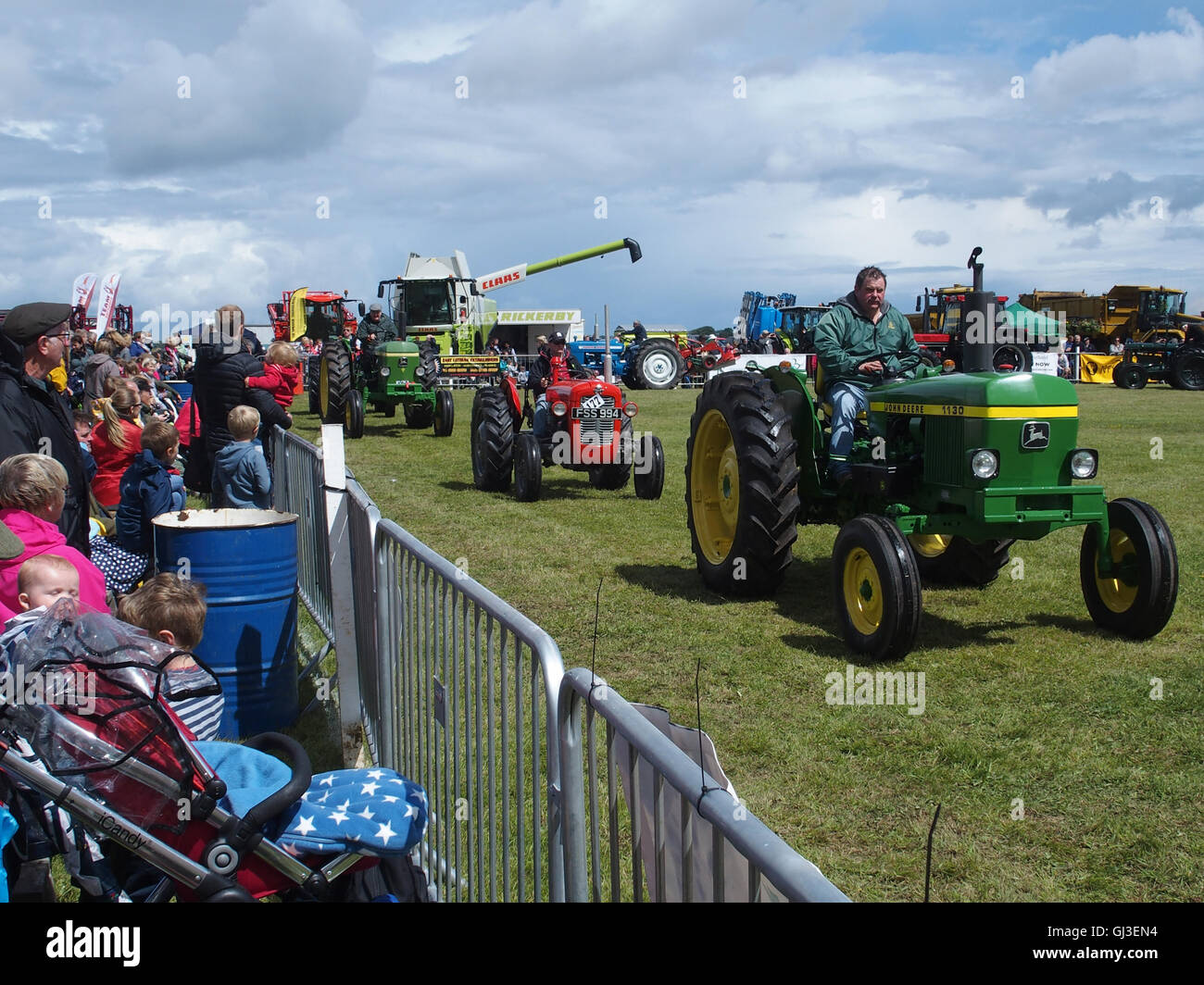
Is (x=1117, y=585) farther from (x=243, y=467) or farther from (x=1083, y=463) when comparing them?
(x=243, y=467)

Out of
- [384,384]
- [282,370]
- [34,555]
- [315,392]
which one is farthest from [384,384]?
[34,555]

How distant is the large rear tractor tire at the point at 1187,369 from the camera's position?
27109 mm

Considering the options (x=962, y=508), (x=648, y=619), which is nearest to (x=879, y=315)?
(x=962, y=508)

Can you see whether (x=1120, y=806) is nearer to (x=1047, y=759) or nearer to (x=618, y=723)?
(x=1047, y=759)

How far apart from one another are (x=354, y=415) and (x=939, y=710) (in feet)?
41.9

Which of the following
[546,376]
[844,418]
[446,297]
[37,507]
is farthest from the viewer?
[446,297]

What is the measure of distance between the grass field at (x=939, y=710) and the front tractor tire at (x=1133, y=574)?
0.13m

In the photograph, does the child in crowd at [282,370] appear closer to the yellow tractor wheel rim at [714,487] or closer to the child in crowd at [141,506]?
the child in crowd at [141,506]

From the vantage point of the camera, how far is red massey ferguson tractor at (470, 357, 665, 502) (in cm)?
1062

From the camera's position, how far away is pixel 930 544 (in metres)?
7.12

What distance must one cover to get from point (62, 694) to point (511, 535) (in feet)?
21.4

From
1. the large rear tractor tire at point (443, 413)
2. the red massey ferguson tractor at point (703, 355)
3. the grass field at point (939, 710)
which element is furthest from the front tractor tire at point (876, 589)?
the red massey ferguson tractor at point (703, 355)

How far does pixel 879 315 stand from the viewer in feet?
21.6
